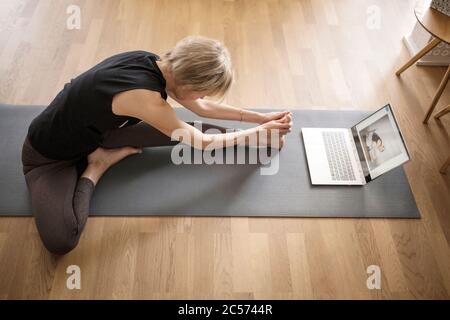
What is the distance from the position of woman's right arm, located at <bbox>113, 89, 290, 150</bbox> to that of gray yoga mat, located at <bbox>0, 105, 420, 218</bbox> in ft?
0.60

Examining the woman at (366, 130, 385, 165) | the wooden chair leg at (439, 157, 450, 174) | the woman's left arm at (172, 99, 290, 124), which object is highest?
the woman's left arm at (172, 99, 290, 124)

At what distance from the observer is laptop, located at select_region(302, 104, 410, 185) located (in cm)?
147

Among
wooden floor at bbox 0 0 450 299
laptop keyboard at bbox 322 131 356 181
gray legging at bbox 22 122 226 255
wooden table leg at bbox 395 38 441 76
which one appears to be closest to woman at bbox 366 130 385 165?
laptop keyboard at bbox 322 131 356 181

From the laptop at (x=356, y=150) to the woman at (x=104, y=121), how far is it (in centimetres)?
24

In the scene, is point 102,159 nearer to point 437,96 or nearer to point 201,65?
point 201,65

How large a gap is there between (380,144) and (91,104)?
1.12 metres

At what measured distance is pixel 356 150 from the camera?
5.44ft
